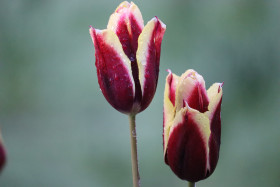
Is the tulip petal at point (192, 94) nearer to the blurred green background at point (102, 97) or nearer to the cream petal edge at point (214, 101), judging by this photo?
the cream petal edge at point (214, 101)

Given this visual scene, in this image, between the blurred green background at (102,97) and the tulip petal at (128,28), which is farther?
the blurred green background at (102,97)

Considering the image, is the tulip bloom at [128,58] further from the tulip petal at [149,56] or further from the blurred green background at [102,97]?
the blurred green background at [102,97]

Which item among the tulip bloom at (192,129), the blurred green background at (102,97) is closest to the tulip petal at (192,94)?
the tulip bloom at (192,129)

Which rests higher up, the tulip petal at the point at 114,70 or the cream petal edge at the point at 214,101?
the tulip petal at the point at 114,70

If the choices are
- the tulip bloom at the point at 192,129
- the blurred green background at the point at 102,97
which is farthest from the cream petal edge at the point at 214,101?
the blurred green background at the point at 102,97

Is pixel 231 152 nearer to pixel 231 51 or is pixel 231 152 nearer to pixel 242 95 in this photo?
pixel 242 95

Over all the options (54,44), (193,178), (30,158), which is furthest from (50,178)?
(193,178)

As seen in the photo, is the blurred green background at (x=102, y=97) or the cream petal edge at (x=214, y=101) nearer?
the cream petal edge at (x=214, y=101)

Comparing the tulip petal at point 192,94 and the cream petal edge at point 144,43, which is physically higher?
the cream petal edge at point 144,43
